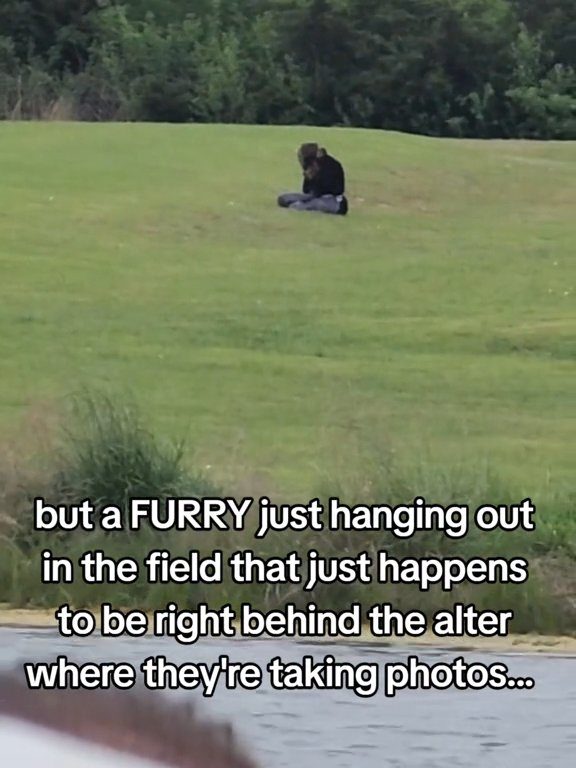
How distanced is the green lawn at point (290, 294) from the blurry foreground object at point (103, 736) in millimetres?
8719

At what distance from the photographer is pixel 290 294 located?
830 inches

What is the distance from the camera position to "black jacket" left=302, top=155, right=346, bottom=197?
86.9ft

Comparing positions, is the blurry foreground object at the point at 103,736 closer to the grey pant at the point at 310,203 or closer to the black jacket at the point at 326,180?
the black jacket at the point at 326,180

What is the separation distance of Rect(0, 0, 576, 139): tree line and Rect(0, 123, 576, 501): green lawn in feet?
44.3

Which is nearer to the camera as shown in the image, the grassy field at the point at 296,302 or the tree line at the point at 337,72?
the grassy field at the point at 296,302

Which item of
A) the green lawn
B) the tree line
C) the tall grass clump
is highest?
the tree line

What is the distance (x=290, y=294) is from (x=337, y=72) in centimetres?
3066

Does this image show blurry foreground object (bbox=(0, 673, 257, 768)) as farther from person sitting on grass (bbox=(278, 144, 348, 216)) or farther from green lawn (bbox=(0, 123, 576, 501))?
person sitting on grass (bbox=(278, 144, 348, 216))

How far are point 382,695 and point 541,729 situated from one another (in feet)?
2.34

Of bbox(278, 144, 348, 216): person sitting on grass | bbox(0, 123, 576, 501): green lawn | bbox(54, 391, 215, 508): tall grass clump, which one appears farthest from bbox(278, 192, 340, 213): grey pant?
bbox(54, 391, 215, 508): tall grass clump

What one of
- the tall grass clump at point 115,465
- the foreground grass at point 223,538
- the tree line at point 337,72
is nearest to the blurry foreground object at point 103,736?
the foreground grass at point 223,538

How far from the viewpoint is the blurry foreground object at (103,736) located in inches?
57.8

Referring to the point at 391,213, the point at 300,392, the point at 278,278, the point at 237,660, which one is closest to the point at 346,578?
the point at 237,660

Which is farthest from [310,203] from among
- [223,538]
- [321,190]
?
[223,538]
